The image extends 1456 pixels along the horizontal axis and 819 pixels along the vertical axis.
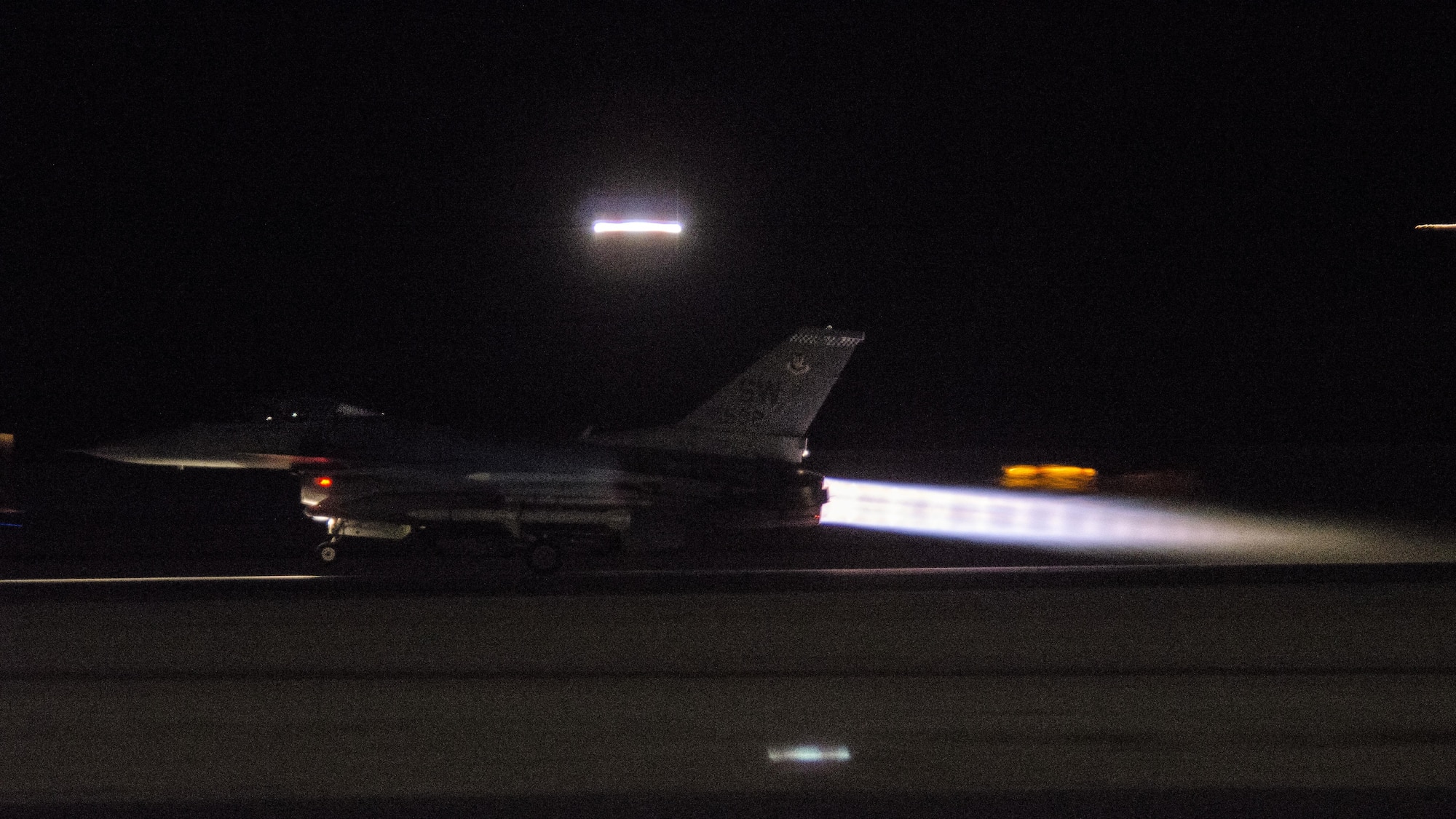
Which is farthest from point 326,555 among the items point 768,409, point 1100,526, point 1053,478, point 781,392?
point 1100,526

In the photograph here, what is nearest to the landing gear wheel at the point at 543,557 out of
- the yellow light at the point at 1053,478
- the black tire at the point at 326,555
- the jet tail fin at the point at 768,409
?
the jet tail fin at the point at 768,409

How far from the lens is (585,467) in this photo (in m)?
16.0

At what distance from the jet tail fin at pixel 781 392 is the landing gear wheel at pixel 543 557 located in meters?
2.38

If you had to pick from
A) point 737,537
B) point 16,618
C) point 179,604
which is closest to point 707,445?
point 737,537

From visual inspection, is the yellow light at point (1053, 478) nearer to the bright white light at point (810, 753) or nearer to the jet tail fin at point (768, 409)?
the jet tail fin at point (768, 409)

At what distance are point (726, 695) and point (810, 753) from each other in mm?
1282

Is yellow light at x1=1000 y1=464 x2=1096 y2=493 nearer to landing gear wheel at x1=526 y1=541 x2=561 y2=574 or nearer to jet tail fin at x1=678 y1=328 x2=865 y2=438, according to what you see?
jet tail fin at x1=678 y1=328 x2=865 y2=438

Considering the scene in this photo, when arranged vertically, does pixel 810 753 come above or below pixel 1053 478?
below

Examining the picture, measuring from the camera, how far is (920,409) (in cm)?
2609

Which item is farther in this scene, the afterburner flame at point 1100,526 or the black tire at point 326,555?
the afterburner flame at point 1100,526

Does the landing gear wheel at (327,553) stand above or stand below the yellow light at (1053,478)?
below

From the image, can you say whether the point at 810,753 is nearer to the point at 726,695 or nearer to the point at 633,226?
the point at 726,695

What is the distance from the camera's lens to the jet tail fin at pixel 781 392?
1605cm

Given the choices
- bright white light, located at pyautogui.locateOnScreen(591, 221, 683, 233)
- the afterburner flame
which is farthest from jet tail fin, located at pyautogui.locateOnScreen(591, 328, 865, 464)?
bright white light, located at pyautogui.locateOnScreen(591, 221, 683, 233)
